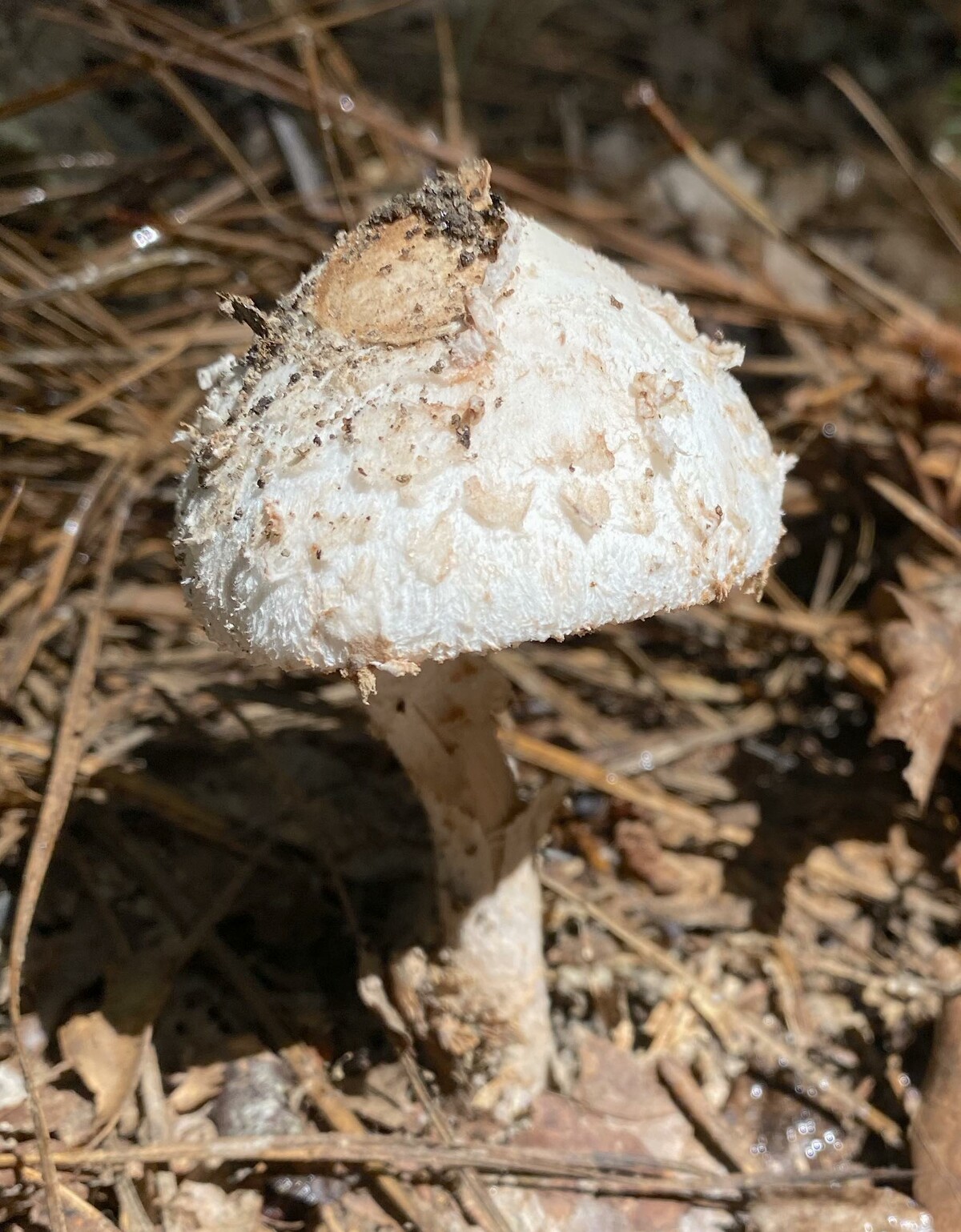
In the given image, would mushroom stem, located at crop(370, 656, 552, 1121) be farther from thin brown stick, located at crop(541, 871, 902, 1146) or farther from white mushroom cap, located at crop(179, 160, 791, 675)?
white mushroom cap, located at crop(179, 160, 791, 675)

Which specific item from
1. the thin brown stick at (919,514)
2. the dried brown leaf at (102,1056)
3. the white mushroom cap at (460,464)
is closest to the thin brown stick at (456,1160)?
the dried brown leaf at (102,1056)

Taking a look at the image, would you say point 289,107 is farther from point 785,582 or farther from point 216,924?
point 216,924

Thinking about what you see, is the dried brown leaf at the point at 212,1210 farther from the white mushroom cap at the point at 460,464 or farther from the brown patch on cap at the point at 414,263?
the brown patch on cap at the point at 414,263

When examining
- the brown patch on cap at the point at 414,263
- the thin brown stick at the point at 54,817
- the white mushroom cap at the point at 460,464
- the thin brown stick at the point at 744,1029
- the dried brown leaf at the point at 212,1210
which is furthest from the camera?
the thin brown stick at the point at 744,1029

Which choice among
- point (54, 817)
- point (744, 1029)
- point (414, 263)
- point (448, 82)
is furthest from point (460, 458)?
point (448, 82)

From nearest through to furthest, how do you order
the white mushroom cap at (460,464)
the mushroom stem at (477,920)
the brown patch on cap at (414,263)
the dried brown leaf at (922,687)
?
the white mushroom cap at (460,464)
the brown patch on cap at (414,263)
the mushroom stem at (477,920)
the dried brown leaf at (922,687)

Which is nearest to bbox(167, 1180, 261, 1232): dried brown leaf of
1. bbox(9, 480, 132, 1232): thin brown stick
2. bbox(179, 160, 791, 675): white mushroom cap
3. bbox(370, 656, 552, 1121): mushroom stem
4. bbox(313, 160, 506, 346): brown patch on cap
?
bbox(9, 480, 132, 1232): thin brown stick

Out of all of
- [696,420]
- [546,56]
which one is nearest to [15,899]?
[696,420]

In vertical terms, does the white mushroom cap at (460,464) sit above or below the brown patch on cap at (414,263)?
below
